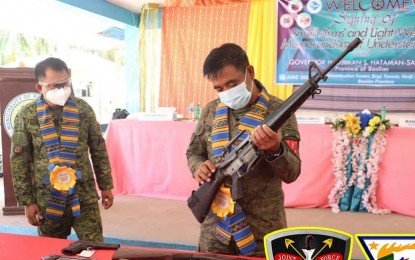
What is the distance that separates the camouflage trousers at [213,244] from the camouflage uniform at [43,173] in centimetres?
75

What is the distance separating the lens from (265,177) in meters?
1.52

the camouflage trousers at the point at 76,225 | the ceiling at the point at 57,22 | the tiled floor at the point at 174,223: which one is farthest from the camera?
the ceiling at the point at 57,22

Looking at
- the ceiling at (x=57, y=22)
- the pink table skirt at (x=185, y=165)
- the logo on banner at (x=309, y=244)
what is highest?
the ceiling at (x=57, y=22)

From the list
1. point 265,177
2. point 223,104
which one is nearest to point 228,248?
point 265,177

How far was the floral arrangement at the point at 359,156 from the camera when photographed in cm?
381

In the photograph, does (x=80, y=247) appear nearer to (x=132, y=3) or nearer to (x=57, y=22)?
(x=132, y=3)

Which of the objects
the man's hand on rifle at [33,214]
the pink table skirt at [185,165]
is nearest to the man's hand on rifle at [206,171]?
the man's hand on rifle at [33,214]

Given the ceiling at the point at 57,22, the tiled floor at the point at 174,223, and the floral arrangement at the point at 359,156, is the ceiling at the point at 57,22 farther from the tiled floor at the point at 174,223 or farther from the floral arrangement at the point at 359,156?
the floral arrangement at the point at 359,156

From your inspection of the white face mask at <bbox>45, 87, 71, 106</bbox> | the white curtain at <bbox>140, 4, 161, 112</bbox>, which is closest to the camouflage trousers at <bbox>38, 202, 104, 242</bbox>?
the white face mask at <bbox>45, 87, 71, 106</bbox>

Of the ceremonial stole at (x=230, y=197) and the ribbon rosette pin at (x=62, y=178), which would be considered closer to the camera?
the ceremonial stole at (x=230, y=197)

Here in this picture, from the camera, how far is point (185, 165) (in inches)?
171

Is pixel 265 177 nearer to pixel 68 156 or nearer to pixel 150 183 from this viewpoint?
pixel 68 156

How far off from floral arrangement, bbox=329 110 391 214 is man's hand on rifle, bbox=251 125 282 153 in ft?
9.16

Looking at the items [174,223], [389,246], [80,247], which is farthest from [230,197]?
[174,223]
